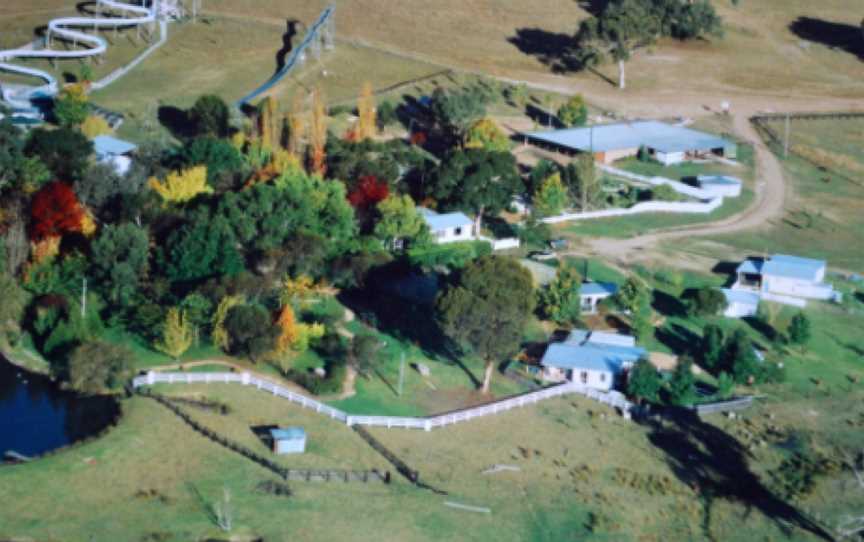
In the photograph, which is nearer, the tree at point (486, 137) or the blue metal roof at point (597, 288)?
the blue metal roof at point (597, 288)

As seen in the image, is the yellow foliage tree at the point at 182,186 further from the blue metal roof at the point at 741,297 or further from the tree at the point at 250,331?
the blue metal roof at the point at 741,297

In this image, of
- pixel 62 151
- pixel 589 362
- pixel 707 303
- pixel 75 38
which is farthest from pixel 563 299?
pixel 75 38

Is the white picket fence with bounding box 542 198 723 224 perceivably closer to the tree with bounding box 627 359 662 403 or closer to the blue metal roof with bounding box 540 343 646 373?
the blue metal roof with bounding box 540 343 646 373

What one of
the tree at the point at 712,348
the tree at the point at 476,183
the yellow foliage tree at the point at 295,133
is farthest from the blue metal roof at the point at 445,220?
the tree at the point at 712,348

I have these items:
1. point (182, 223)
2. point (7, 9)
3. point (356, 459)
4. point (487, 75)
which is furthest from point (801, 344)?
point (7, 9)

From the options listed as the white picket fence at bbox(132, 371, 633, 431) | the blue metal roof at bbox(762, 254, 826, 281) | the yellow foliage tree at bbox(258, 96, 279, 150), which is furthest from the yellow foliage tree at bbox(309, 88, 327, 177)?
the blue metal roof at bbox(762, 254, 826, 281)

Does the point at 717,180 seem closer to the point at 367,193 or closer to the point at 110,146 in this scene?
the point at 367,193

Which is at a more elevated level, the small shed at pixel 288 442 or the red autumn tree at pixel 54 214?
the red autumn tree at pixel 54 214
